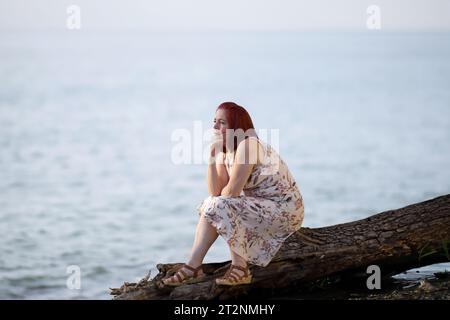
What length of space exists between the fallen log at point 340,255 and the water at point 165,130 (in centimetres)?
460

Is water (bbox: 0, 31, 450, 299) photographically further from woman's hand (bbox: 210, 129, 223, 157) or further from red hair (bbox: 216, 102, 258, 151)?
red hair (bbox: 216, 102, 258, 151)

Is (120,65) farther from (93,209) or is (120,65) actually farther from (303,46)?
(93,209)

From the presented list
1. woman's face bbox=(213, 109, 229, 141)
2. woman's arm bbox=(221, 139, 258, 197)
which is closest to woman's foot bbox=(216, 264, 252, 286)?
woman's arm bbox=(221, 139, 258, 197)

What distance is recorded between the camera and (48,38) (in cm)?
2962

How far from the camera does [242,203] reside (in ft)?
14.9

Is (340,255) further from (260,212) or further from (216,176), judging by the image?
(216,176)

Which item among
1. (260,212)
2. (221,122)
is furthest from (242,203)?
(221,122)

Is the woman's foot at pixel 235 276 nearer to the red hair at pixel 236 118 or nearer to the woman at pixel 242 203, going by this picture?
the woman at pixel 242 203

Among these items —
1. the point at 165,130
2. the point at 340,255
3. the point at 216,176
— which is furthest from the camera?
the point at 165,130

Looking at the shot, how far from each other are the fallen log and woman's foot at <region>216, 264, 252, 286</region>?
37mm

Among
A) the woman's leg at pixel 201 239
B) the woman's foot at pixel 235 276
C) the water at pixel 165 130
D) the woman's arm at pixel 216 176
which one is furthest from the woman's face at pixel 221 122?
the water at pixel 165 130

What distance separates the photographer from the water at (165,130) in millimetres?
13258

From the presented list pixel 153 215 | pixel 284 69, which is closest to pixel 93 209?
pixel 153 215

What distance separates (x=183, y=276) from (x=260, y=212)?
456 mm
